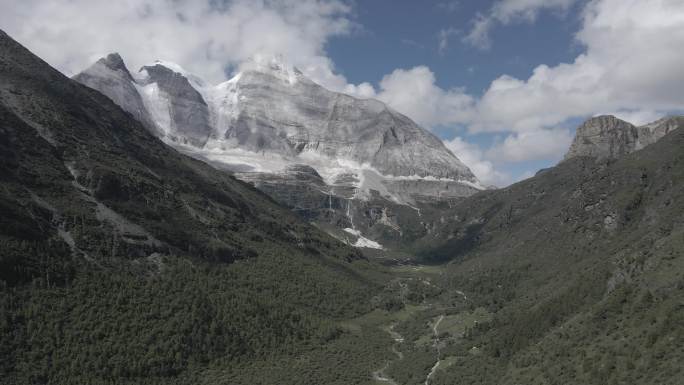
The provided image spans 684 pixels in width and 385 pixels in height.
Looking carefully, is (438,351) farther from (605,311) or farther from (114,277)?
(114,277)

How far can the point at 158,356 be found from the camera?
118 metres

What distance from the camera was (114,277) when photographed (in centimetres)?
13338

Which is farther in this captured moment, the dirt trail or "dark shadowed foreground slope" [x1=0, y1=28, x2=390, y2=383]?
the dirt trail

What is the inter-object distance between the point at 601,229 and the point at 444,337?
6615 cm

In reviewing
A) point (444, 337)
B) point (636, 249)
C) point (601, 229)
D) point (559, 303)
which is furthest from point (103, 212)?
point (601, 229)

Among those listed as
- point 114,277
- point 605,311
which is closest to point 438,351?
point 605,311

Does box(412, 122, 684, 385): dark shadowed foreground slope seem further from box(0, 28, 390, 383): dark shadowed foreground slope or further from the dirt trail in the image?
box(0, 28, 390, 383): dark shadowed foreground slope

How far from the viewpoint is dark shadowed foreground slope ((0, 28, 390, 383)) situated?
111256 millimetres


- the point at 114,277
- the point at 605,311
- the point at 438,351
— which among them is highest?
the point at 605,311

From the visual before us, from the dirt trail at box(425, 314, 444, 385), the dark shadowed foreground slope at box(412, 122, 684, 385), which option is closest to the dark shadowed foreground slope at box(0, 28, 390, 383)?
the dirt trail at box(425, 314, 444, 385)

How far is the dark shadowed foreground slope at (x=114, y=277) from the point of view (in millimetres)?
111256

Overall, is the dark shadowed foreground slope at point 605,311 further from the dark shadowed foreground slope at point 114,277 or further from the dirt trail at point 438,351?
the dark shadowed foreground slope at point 114,277

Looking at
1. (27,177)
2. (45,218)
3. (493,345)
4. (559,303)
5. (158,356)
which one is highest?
(27,177)

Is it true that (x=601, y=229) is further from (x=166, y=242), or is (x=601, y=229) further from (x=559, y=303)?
(x=166, y=242)
